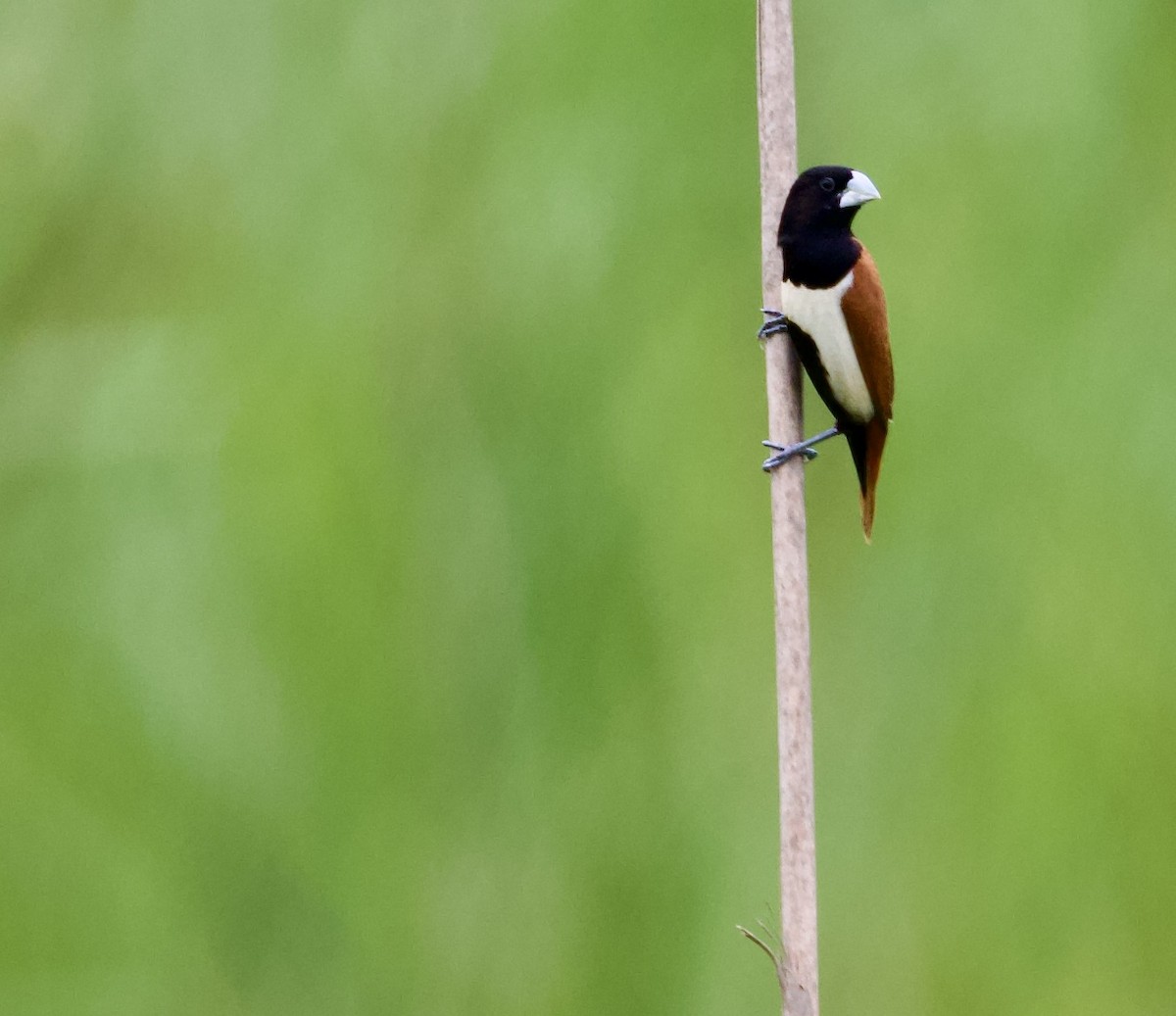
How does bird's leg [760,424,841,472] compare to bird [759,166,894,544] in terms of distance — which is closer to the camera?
bird's leg [760,424,841,472]

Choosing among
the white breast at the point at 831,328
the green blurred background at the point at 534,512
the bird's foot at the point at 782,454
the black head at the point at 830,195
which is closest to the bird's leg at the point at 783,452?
the bird's foot at the point at 782,454

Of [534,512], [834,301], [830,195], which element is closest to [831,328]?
[834,301]

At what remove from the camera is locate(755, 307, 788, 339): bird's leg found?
1629mm

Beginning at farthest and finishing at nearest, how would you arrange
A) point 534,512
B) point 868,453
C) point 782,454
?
point 534,512
point 868,453
point 782,454

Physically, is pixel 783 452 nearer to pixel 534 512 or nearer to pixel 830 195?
pixel 830 195

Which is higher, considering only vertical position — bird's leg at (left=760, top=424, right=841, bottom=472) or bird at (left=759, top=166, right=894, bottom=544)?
bird at (left=759, top=166, right=894, bottom=544)

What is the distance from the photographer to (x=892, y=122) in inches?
86.1

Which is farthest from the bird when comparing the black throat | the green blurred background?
the green blurred background

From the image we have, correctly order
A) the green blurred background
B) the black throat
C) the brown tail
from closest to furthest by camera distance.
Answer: the black throat → the brown tail → the green blurred background

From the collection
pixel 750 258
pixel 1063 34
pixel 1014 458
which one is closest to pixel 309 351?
pixel 750 258

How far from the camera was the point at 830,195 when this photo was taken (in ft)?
5.43

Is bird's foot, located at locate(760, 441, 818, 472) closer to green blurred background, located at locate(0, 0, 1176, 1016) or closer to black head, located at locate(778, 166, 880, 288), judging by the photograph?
black head, located at locate(778, 166, 880, 288)

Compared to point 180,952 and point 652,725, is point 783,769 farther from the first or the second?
point 180,952

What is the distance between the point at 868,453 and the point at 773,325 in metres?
0.24
